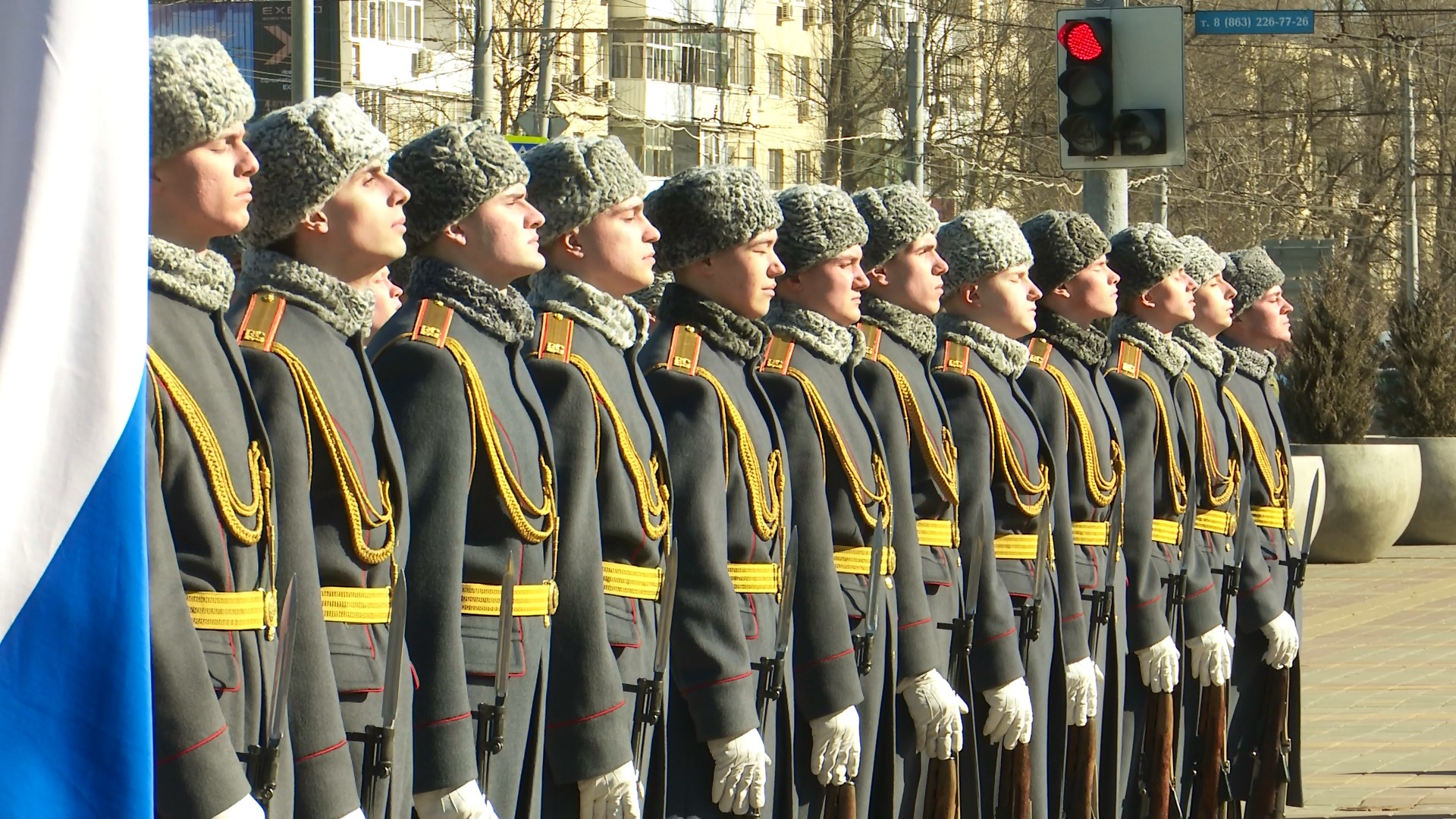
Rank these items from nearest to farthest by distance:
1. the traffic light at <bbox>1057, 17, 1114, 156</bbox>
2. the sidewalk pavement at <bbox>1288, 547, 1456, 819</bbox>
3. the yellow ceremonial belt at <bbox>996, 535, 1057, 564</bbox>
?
1. the yellow ceremonial belt at <bbox>996, 535, 1057, 564</bbox>
2. the sidewalk pavement at <bbox>1288, 547, 1456, 819</bbox>
3. the traffic light at <bbox>1057, 17, 1114, 156</bbox>

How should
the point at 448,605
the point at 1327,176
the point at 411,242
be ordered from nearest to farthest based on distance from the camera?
the point at 448,605 → the point at 411,242 → the point at 1327,176

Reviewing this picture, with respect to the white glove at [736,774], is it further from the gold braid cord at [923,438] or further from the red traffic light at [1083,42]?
the red traffic light at [1083,42]

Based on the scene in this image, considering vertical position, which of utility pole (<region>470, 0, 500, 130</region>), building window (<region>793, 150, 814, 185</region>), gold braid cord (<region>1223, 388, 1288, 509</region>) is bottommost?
gold braid cord (<region>1223, 388, 1288, 509</region>)

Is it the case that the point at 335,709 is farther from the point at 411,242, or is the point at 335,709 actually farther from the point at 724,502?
the point at 724,502

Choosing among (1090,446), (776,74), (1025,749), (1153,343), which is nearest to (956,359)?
(1090,446)

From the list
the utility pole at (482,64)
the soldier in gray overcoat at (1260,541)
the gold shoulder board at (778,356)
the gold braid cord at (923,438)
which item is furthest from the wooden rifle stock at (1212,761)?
the utility pole at (482,64)

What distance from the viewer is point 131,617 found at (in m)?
2.17

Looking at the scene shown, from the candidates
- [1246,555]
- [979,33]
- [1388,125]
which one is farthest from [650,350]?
[1388,125]

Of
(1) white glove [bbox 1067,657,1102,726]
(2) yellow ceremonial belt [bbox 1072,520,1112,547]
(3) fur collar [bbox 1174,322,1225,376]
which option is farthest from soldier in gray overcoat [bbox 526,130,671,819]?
(3) fur collar [bbox 1174,322,1225,376]

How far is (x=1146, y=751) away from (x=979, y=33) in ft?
91.8

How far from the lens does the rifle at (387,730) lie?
11.4 feet

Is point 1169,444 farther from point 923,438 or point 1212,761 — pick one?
point 923,438

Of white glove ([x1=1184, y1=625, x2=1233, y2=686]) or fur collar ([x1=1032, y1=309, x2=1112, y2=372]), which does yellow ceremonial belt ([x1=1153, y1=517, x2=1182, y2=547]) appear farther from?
fur collar ([x1=1032, y1=309, x2=1112, y2=372])

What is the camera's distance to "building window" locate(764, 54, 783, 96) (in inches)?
1551
